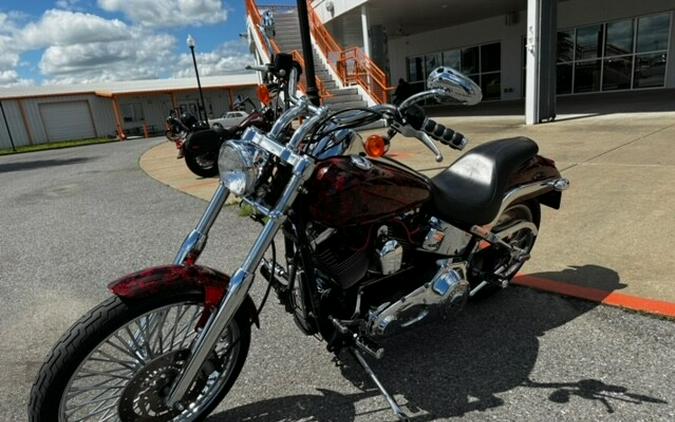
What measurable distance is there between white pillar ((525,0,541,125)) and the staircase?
423 cm

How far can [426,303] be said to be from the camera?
2.34 meters

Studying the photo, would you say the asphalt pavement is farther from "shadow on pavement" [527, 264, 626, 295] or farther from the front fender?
the front fender

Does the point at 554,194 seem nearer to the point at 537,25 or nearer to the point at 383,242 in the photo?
the point at 383,242

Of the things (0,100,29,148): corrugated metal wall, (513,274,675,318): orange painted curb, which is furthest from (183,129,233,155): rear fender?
(0,100,29,148): corrugated metal wall

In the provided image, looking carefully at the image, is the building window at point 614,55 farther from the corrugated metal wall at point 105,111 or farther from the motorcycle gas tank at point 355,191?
the corrugated metal wall at point 105,111

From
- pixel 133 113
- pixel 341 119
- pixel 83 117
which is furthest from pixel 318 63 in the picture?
pixel 83 117

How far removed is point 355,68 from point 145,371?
43.6 ft

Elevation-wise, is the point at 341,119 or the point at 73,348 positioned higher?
the point at 341,119

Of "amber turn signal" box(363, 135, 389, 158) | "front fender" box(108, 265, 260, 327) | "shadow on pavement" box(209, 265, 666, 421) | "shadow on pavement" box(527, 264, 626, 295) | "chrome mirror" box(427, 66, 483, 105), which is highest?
"chrome mirror" box(427, 66, 483, 105)

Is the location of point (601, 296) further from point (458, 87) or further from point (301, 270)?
point (301, 270)

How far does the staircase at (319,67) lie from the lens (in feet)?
44.5

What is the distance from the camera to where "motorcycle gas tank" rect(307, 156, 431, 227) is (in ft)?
6.32

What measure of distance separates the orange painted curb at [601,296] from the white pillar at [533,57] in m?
8.56

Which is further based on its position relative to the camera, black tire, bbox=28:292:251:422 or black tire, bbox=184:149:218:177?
black tire, bbox=184:149:218:177
